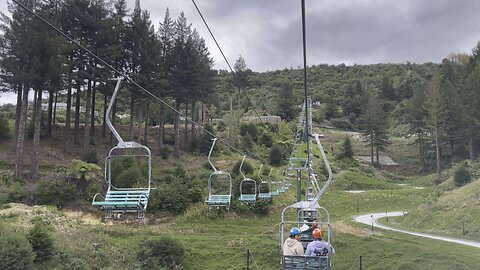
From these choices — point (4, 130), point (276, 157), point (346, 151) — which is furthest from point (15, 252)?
point (346, 151)

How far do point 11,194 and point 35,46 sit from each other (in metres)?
11.3

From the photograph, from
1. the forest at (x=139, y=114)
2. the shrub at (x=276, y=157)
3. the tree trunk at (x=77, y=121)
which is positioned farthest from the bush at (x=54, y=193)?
the shrub at (x=276, y=157)

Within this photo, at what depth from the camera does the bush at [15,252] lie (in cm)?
1431

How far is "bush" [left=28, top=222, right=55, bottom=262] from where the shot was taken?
53.4 feet

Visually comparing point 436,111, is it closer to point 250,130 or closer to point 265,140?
point 265,140

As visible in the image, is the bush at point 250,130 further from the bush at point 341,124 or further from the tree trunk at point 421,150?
the bush at point 341,124

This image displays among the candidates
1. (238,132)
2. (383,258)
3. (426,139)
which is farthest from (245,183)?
(426,139)

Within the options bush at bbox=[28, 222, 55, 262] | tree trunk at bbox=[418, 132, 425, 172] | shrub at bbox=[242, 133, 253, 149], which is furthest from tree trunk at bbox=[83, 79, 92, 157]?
tree trunk at bbox=[418, 132, 425, 172]

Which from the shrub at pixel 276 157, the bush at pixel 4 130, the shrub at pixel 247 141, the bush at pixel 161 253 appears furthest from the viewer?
the shrub at pixel 247 141

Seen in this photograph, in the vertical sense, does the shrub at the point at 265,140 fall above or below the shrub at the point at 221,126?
below

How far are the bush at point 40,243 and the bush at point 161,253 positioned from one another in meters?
4.33

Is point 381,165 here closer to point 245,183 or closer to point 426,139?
point 426,139

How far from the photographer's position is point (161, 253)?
796 inches

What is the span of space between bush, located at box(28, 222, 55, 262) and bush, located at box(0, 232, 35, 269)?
2.40 ft
